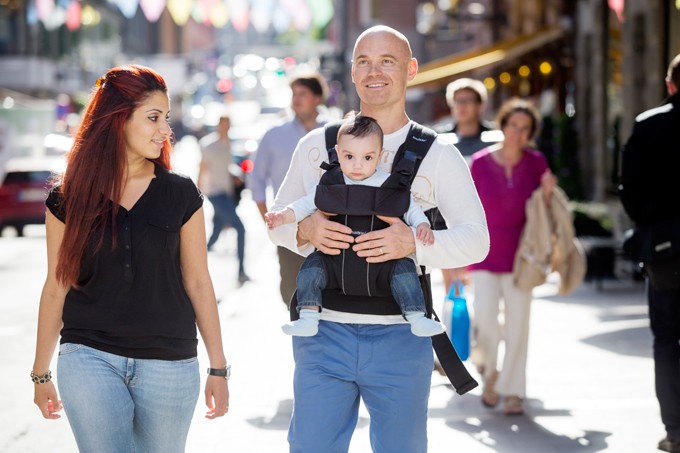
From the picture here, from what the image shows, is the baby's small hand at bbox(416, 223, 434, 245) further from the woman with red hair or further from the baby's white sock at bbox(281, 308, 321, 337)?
the woman with red hair

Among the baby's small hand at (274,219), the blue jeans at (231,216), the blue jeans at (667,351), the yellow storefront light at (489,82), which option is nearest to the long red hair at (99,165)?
the baby's small hand at (274,219)

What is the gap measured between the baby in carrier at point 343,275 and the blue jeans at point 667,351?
240 cm

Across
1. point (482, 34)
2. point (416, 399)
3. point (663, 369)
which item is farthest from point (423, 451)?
point (482, 34)

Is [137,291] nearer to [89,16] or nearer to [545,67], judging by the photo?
[545,67]

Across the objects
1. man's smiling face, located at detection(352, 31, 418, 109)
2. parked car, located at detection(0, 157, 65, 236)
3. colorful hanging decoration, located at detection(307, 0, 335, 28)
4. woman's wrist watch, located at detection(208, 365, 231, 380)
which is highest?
colorful hanging decoration, located at detection(307, 0, 335, 28)

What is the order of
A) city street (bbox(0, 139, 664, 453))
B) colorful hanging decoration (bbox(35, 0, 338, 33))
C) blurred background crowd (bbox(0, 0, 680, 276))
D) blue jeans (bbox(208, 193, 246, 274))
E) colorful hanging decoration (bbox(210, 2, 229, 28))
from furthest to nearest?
colorful hanging decoration (bbox(210, 2, 229, 28)) → colorful hanging decoration (bbox(35, 0, 338, 33)) → blurred background crowd (bbox(0, 0, 680, 276)) → blue jeans (bbox(208, 193, 246, 274)) → city street (bbox(0, 139, 664, 453))

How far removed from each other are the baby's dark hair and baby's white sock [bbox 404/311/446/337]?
0.59 metres

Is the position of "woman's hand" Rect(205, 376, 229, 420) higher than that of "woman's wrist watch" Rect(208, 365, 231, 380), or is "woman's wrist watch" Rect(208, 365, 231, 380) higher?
"woman's wrist watch" Rect(208, 365, 231, 380)

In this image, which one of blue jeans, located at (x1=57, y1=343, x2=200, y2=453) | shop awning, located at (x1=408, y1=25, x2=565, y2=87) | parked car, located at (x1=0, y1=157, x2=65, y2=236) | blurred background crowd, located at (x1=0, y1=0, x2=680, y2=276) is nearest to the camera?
blue jeans, located at (x1=57, y1=343, x2=200, y2=453)

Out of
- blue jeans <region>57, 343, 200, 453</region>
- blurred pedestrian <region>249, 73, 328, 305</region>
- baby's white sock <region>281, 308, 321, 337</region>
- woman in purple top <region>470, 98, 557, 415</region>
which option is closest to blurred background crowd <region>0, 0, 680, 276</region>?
blurred pedestrian <region>249, 73, 328, 305</region>

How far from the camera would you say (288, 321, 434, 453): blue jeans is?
13.8 feet

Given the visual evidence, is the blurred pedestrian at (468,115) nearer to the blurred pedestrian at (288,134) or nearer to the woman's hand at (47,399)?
the blurred pedestrian at (288,134)

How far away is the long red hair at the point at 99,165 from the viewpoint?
4.03m

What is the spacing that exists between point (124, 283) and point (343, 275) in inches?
29.0
